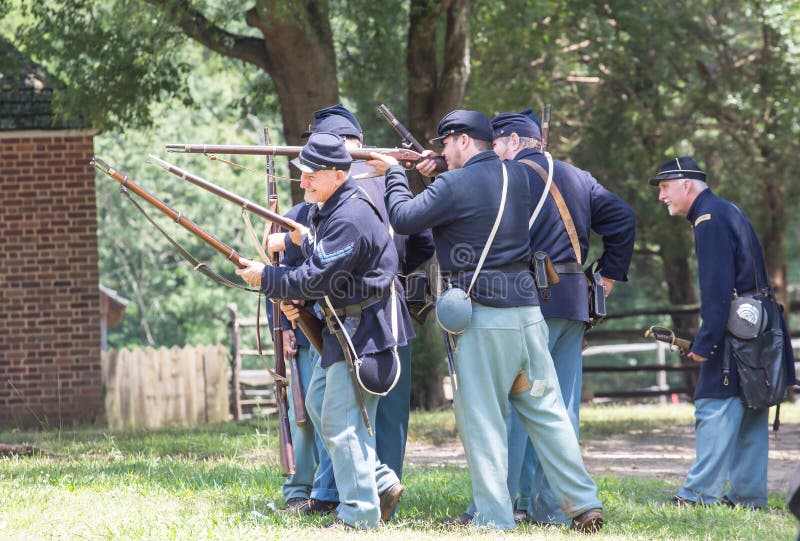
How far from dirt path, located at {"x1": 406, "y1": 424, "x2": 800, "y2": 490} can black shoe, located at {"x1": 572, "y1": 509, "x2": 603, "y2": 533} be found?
2904 millimetres

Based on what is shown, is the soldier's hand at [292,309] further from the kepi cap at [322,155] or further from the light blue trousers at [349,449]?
the kepi cap at [322,155]

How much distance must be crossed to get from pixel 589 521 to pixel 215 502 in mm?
2115

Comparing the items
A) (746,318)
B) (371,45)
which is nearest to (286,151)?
(746,318)

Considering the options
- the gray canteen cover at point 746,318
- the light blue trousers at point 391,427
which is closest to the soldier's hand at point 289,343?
the light blue trousers at point 391,427

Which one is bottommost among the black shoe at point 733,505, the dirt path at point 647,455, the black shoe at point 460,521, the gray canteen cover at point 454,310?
the dirt path at point 647,455

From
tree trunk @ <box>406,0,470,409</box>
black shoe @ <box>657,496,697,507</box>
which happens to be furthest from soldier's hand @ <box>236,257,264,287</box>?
tree trunk @ <box>406,0,470,409</box>

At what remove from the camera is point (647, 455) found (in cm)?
1066

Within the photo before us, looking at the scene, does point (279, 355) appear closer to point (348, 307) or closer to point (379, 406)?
point (379, 406)

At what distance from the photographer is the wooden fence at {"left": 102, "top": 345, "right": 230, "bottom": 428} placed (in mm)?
14672

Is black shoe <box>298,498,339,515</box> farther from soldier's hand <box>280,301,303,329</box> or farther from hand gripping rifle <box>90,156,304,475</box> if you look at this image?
hand gripping rifle <box>90,156,304,475</box>

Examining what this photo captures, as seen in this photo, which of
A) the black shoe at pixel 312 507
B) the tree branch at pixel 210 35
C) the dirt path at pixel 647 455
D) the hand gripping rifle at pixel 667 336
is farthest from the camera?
Answer: the tree branch at pixel 210 35

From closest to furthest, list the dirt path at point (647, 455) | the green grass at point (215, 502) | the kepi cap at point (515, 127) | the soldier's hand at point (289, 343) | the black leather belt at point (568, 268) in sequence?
1. the green grass at point (215, 502)
2. the black leather belt at point (568, 268)
3. the soldier's hand at point (289, 343)
4. the kepi cap at point (515, 127)
5. the dirt path at point (647, 455)

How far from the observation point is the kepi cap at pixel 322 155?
5.57m

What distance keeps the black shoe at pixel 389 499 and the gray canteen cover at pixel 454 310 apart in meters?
0.88
